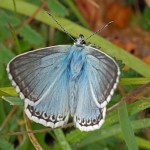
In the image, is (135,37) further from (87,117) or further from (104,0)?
(87,117)

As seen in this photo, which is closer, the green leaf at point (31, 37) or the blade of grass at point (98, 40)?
the blade of grass at point (98, 40)

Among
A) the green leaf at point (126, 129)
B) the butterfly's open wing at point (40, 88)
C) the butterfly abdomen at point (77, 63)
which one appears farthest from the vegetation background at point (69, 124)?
the butterfly abdomen at point (77, 63)

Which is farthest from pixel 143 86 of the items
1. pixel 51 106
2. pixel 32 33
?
pixel 32 33

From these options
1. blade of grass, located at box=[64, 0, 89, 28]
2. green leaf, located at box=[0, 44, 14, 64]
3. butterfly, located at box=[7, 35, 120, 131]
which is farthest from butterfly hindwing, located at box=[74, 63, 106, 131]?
blade of grass, located at box=[64, 0, 89, 28]

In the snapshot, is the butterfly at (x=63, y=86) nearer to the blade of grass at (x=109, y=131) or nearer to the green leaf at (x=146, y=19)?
the blade of grass at (x=109, y=131)

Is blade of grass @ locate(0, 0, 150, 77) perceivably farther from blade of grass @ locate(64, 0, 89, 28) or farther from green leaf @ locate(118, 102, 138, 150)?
green leaf @ locate(118, 102, 138, 150)

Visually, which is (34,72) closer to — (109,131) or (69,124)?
(69,124)

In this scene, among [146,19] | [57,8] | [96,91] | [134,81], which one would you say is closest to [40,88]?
[96,91]
